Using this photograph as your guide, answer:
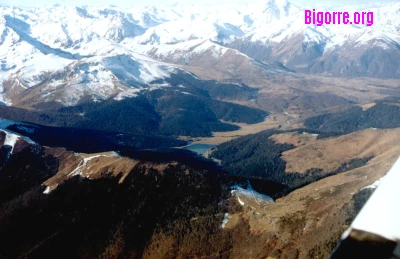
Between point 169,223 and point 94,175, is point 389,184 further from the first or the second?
point 94,175

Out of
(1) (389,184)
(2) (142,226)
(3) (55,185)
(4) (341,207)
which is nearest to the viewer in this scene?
(1) (389,184)

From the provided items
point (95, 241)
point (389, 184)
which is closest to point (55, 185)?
point (95, 241)

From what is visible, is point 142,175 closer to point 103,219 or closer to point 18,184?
point 103,219

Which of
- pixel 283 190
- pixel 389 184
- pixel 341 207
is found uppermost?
pixel 389 184

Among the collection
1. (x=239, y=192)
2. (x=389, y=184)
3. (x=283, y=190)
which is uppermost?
(x=389, y=184)

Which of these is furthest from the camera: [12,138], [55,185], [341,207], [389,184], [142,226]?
[12,138]

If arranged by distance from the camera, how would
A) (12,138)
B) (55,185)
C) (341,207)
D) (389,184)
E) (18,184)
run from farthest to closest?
1. (12,138)
2. (18,184)
3. (55,185)
4. (341,207)
5. (389,184)

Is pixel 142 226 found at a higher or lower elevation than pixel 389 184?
lower

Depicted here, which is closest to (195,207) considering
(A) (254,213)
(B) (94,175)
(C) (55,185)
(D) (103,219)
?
(A) (254,213)

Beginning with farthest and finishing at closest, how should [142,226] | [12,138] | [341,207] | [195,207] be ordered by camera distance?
[12,138], [195,207], [142,226], [341,207]

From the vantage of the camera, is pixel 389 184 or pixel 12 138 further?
pixel 12 138
